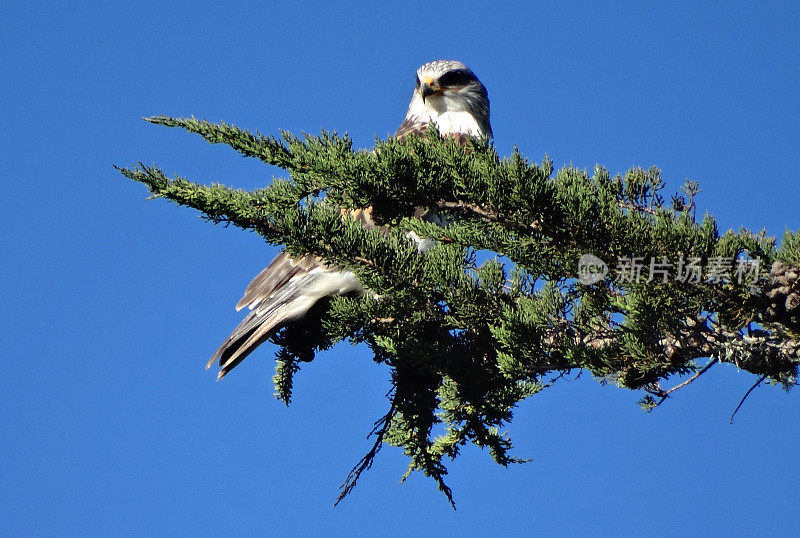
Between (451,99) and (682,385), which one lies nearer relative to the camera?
(682,385)

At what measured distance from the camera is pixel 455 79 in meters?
6.41

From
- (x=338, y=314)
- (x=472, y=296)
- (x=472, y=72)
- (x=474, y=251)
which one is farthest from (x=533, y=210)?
(x=472, y=72)

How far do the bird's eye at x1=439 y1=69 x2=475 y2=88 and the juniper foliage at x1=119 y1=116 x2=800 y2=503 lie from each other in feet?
11.2

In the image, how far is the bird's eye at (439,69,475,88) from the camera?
636cm

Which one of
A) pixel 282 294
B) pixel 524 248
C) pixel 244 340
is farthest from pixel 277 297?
pixel 524 248

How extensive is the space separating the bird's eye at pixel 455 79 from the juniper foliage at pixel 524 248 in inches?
134

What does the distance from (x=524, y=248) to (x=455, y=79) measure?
4.00 m

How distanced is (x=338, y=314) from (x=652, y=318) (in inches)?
51.5

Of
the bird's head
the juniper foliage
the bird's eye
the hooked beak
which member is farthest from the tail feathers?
the bird's eye

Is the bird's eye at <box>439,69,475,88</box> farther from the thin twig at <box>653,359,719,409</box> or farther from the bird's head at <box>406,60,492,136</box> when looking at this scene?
the thin twig at <box>653,359,719,409</box>

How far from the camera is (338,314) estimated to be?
342 cm

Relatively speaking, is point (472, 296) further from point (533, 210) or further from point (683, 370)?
point (683, 370)

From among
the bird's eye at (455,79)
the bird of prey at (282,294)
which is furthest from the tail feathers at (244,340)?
the bird's eye at (455,79)

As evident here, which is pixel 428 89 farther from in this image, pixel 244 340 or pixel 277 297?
pixel 244 340
